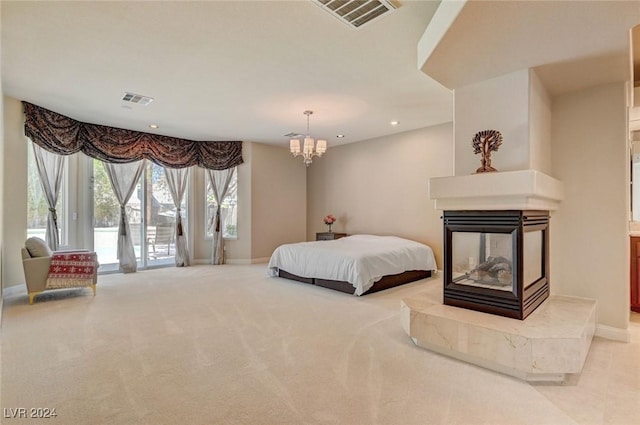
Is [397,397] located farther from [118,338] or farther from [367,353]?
[118,338]

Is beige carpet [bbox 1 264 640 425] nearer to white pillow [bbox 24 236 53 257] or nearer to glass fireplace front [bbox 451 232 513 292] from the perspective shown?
glass fireplace front [bbox 451 232 513 292]

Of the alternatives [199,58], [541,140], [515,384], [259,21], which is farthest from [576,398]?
[199,58]

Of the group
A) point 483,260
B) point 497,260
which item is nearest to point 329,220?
point 483,260

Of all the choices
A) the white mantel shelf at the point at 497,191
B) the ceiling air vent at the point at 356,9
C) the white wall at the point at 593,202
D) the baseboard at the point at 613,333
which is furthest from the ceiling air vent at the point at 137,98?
the baseboard at the point at 613,333

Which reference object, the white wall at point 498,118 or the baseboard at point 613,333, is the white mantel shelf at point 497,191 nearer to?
the white wall at point 498,118

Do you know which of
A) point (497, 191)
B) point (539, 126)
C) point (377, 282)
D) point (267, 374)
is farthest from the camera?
point (377, 282)

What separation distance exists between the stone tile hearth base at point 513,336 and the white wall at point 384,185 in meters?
3.28

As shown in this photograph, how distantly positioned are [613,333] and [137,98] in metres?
5.93

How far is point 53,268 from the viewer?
4184 mm

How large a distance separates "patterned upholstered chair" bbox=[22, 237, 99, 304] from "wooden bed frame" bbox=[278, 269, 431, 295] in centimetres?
278

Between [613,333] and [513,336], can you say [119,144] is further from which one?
[613,333]

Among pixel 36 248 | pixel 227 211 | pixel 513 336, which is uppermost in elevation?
pixel 227 211

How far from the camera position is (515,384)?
7.07 ft

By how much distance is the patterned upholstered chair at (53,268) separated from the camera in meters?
4.07
